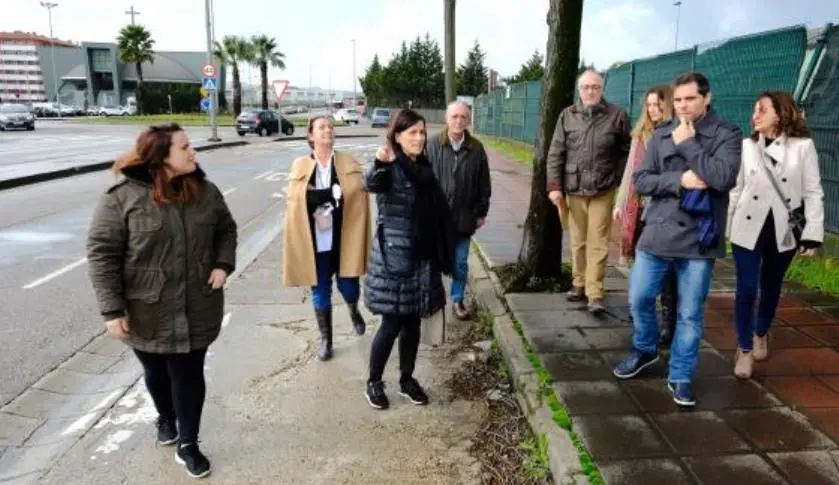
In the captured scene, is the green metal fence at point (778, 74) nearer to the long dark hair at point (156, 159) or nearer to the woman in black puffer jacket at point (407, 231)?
the woman in black puffer jacket at point (407, 231)

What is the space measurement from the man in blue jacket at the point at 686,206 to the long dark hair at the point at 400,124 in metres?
1.30

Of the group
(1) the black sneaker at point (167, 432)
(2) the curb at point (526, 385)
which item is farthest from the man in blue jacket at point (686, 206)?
(1) the black sneaker at point (167, 432)

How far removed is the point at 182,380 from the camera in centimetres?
331

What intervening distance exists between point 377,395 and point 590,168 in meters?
2.36

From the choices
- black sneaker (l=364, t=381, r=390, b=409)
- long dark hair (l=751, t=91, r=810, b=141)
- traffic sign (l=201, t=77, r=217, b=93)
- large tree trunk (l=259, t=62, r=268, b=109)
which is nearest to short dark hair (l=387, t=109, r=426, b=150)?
black sneaker (l=364, t=381, r=390, b=409)

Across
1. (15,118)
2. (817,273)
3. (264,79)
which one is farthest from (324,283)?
(264,79)

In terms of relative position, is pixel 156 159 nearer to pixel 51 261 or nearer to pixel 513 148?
pixel 51 261

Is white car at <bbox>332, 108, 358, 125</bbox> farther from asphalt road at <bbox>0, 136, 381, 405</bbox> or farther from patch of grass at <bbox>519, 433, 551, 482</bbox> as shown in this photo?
patch of grass at <bbox>519, 433, 551, 482</bbox>

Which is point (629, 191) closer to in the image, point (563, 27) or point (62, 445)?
point (563, 27)

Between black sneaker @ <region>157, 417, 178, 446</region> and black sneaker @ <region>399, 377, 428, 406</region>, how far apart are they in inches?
53.7

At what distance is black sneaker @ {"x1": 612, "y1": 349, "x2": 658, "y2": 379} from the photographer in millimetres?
4035

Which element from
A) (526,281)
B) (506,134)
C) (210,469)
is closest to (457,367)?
(526,281)

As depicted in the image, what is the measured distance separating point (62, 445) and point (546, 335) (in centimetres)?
310

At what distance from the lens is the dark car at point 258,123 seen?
116 ft
